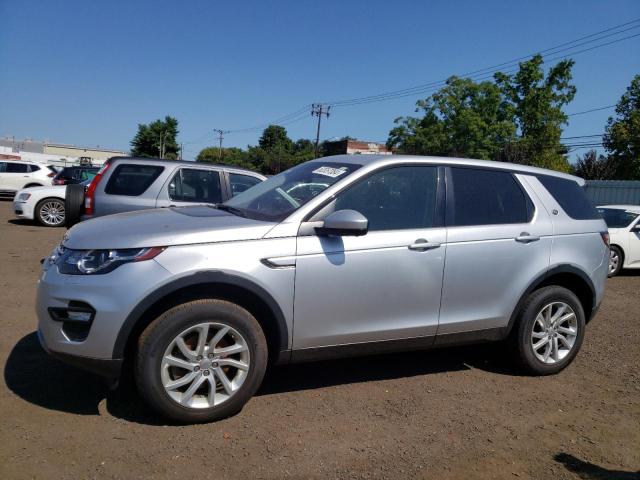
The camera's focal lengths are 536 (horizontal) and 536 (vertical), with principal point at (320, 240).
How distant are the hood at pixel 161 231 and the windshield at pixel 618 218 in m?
9.37

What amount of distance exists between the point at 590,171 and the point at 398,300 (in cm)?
3792

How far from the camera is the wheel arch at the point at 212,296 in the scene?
3178 millimetres

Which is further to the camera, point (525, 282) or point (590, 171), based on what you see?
point (590, 171)

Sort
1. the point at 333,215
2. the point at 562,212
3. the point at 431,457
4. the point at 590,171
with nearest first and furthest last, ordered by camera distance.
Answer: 1. the point at 431,457
2. the point at 333,215
3. the point at 562,212
4. the point at 590,171

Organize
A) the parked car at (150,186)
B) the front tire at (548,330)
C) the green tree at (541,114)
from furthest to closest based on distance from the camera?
the green tree at (541,114) → the parked car at (150,186) → the front tire at (548,330)

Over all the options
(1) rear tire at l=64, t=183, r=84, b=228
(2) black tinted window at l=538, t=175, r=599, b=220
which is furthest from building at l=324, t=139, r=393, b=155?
(2) black tinted window at l=538, t=175, r=599, b=220

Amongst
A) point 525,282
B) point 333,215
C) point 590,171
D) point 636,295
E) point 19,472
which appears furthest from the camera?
point 590,171

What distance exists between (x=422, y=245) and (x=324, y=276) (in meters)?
0.82

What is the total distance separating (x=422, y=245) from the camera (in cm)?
393

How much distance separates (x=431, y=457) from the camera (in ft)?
10.5

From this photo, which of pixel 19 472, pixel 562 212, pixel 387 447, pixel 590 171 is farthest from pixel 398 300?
pixel 590 171

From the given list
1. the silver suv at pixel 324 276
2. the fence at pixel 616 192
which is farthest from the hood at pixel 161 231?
the fence at pixel 616 192

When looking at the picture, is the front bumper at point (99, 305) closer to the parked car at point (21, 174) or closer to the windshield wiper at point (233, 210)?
the windshield wiper at point (233, 210)

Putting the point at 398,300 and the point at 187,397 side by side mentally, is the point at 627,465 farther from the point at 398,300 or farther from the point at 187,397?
the point at 187,397
